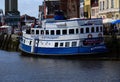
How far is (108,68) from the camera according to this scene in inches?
2303

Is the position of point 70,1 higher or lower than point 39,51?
higher

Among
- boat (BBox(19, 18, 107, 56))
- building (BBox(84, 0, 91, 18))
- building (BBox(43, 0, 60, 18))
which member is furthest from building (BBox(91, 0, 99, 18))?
building (BBox(43, 0, 60, 18))

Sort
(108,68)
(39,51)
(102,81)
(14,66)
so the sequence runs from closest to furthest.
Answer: (102,81)
(108,68)
(14,66)
(39,51)

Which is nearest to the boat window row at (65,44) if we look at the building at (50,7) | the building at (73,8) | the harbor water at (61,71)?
the harbor water at (61,71)

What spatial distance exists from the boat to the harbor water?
5.30 ft

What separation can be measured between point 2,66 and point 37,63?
490 cm

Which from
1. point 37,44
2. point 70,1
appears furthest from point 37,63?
point 70,1

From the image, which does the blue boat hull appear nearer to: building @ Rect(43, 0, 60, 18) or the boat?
the boat

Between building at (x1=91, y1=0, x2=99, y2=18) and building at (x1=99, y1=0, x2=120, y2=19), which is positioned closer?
building at (x1=99, y1=0, x2=120, y2=19)

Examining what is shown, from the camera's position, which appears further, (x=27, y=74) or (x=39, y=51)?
(x=39, y=51)

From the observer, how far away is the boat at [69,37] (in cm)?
6975

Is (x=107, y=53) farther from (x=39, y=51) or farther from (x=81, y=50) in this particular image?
(x=39, y=51)

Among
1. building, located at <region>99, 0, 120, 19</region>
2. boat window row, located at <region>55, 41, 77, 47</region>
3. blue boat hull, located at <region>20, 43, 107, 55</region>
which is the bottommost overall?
blue boat hull, located at <region>20, 43, 107, 55</region>

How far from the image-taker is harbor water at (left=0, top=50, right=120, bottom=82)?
49.6 m
